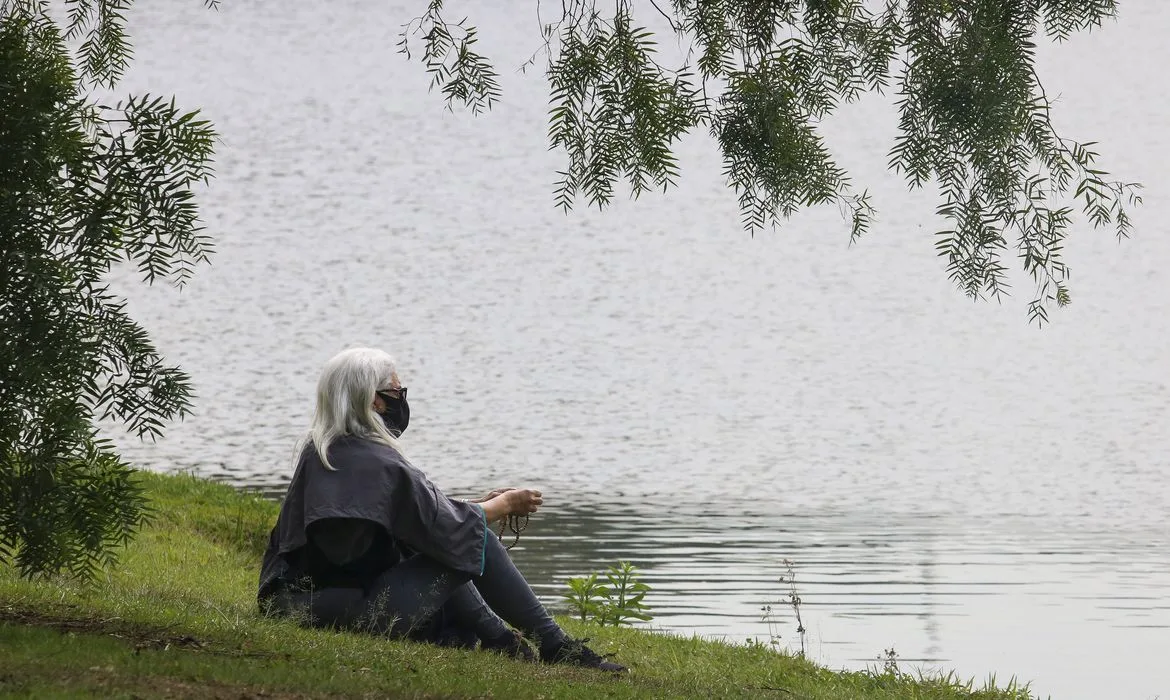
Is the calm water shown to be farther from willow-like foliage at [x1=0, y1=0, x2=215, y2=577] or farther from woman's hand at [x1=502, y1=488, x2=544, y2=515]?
willow-like foliage at [x1=0, y1=0, x2=215, y2=577]

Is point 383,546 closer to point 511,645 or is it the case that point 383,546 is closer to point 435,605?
point 435,605

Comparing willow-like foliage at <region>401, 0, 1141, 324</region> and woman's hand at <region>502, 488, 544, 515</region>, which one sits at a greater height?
willow-like foliage at <region>401, 0, 1141, 324</region>

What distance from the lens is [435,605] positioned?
21.2 feet

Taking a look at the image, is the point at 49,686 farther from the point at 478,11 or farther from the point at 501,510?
the point at 478,11

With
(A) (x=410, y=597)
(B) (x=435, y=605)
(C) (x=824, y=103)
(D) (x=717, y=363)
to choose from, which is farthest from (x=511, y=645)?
(D) (x=717, y=363)

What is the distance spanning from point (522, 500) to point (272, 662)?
4.99 feet

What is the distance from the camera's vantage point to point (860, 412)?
24.7 m

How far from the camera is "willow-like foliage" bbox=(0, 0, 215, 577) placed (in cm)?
574

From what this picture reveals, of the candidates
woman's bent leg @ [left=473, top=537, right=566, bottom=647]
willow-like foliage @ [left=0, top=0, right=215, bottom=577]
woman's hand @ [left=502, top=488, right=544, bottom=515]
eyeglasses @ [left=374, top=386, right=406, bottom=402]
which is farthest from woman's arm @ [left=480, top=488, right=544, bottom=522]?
willow-like foliage @ [left=0, top=0, right=215, bottom=577]

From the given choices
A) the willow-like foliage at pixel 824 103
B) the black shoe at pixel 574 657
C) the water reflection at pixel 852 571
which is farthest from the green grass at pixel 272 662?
the willow-like foliage at pixel 824 103

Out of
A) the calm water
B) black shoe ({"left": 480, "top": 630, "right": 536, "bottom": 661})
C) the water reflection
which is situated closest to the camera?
black shoe ({"left": 480, "top": 630, "right": 536, "bottom": 661})

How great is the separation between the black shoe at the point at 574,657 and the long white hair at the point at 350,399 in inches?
42.9

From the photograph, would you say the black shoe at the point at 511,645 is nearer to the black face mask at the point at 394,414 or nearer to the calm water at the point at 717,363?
the black face mask at the point at 394,414

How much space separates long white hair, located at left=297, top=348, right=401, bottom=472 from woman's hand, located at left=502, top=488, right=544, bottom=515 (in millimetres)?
553
